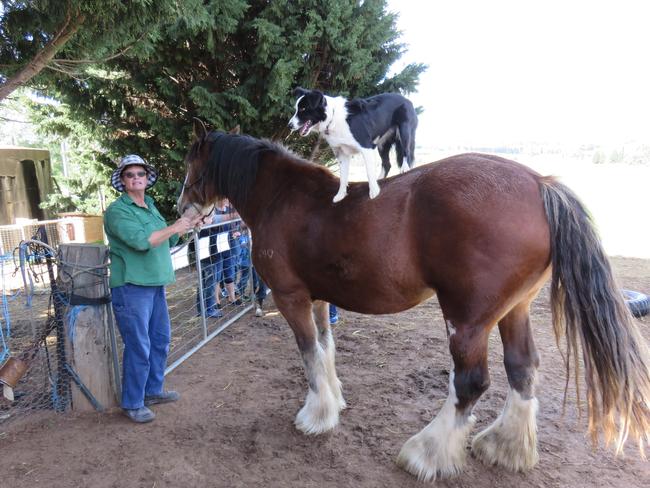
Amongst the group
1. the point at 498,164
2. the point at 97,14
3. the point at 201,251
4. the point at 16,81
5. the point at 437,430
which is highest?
the point at 97,14

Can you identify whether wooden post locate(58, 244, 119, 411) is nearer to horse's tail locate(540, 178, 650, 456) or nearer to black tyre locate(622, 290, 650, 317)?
horse's tail locate(540, 178, 650, 456)

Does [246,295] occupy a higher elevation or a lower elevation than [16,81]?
lower

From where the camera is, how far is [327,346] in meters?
3.52

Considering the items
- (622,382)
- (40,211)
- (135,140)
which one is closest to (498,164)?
(622,382)

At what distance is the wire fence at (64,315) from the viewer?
314cm

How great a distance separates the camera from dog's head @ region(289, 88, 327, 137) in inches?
105

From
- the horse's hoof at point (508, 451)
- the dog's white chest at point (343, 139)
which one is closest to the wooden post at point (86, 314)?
the dog's white chest at point (343, 139)

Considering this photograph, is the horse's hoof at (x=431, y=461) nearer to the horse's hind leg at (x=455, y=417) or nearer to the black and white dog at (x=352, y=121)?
the horse's hind leg at (x=455, y=417)

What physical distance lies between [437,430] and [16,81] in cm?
381

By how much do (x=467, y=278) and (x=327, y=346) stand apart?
1.60m

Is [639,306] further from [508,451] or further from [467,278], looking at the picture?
[467,278]

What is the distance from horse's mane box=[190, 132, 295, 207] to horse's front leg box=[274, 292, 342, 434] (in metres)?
0.97

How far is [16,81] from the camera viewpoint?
9.68 ft

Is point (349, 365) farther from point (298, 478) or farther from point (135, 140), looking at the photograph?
point (135, 140)
